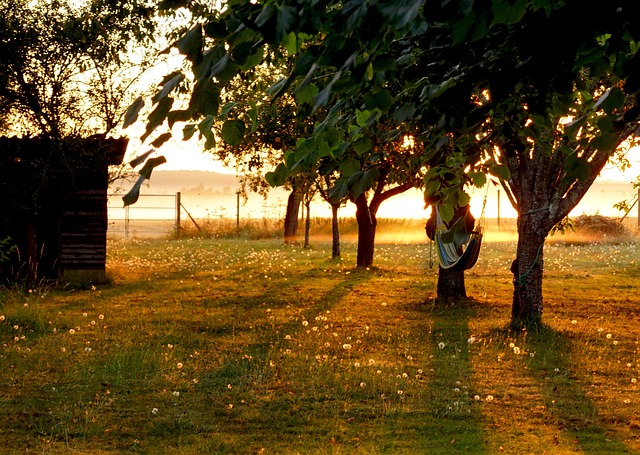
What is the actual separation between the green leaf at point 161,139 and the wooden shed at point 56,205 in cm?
1333

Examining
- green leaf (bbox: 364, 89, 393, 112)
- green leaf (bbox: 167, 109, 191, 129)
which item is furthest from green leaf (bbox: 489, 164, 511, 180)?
green leaf (bbox: 167, 109, 191, 129)

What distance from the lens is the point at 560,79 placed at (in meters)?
2.57

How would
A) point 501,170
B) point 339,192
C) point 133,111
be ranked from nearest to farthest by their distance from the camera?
1. point 133,111
2. point 339,192
3. point 501,170

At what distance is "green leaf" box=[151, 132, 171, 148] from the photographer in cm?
196

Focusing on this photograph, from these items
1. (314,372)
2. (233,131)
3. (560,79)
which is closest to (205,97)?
(233,131)

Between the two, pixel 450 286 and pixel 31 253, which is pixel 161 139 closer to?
pixel 450 286

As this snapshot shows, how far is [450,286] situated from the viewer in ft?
47.2

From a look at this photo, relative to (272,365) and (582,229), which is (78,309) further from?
(582,229)

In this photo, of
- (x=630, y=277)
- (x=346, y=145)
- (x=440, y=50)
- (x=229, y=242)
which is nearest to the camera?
(x=346, y=145)

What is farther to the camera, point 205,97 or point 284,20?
point 205,97

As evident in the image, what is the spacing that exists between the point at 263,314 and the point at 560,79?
413 inches

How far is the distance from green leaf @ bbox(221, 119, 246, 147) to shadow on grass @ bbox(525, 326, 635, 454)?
458cm

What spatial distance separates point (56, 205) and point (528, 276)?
9588 mm

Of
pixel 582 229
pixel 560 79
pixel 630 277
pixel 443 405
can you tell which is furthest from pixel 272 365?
pixel 582 229
